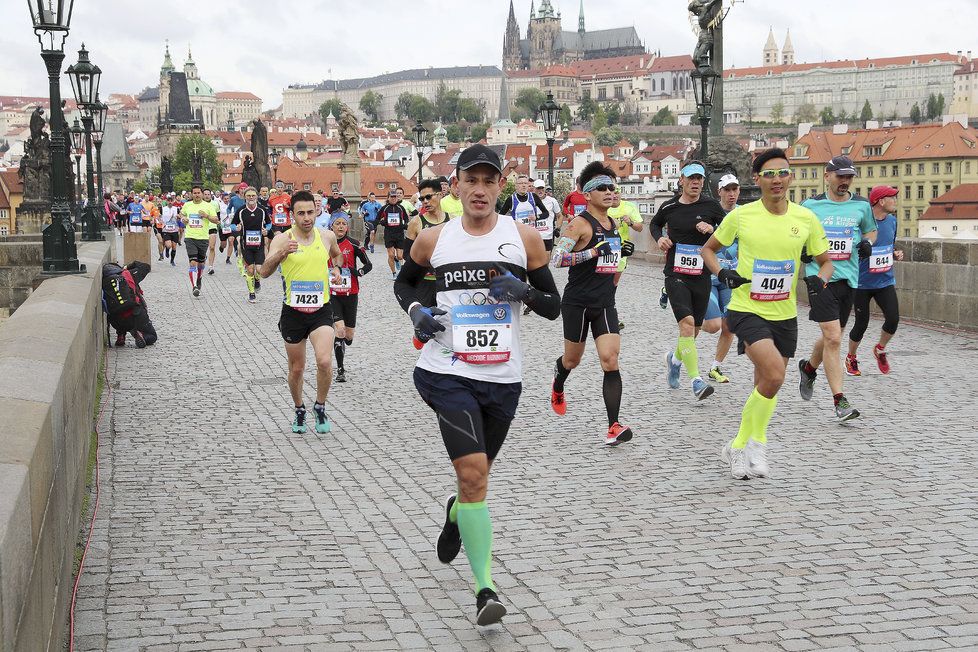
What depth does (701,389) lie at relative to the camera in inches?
368

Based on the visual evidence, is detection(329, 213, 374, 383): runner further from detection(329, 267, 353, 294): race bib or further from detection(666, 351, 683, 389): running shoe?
detection(666, 351, 683, 389): running shoe

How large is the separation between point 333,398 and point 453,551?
196 inches

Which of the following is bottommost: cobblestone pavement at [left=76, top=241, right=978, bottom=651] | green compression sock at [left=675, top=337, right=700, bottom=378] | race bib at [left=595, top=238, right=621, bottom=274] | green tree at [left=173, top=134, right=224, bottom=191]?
cobblestone pavement at [left=76, top=241, right=978, bottom=651]

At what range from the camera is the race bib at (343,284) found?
423 inches

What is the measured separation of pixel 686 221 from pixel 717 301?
1.41 metres

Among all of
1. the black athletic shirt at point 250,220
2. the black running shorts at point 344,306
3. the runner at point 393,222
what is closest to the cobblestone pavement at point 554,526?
the black running shorts at point 344,306

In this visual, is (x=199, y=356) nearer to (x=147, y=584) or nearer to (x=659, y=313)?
(x=659, y=313)

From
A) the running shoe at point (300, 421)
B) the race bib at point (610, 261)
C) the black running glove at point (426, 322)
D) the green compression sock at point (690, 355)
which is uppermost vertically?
the race bib at point (610, 261)

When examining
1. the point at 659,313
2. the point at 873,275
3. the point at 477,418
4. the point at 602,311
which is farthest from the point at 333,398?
the point at 659,313

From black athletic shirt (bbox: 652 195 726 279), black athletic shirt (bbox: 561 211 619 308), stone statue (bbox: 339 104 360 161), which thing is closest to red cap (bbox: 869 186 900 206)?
black athletic shirt (bbox: 652 195 726 279)

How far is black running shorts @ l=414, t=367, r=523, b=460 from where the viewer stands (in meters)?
4.82

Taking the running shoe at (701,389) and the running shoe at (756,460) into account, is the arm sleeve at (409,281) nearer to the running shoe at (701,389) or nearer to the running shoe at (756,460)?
the running shoe at (756,460)

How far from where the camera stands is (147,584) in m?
5.20

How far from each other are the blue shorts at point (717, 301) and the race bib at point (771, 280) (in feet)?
9.52
